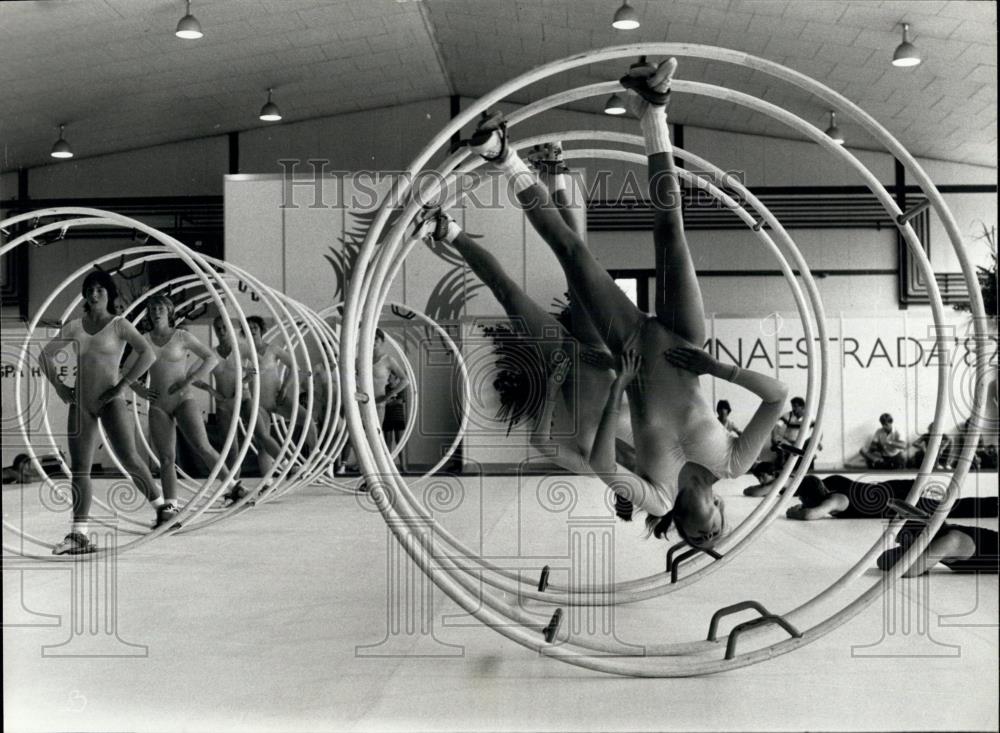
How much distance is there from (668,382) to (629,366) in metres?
0.13

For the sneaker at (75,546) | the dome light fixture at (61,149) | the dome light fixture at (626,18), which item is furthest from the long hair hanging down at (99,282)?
the dome light fixture at (61,149)

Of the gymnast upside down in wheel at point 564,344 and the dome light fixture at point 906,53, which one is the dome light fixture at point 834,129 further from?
the gymnast upside down in wheel at point 564,344

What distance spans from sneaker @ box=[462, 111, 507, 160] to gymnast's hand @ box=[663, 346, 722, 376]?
0.79 metres

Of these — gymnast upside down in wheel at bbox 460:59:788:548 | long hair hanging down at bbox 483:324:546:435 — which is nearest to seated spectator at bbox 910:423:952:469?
long hair hanging down at bbox 483:324:546:435

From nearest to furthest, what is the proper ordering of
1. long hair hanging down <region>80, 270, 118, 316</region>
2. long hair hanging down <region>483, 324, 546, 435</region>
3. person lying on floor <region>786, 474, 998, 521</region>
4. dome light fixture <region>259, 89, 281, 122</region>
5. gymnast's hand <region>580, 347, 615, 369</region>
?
gymnast's hand <region>580, 347, 615, 369</region> → long hair hanging down <region>80, 270, 118, 316</region> → person lying on floor <region>786, 474, 998, 521</region> → long hair hanging down <region>483, 324, 546, 435</region> → dome light fixture <region>259, 89, 281, 122</region>

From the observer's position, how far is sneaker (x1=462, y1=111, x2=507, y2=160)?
2420mm

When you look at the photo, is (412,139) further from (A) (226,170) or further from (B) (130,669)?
(B) (130,669)

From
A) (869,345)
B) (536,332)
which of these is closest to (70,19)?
(536,332)

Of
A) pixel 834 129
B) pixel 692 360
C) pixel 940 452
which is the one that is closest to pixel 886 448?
pixel 940 452

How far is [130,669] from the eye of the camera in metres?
2.45

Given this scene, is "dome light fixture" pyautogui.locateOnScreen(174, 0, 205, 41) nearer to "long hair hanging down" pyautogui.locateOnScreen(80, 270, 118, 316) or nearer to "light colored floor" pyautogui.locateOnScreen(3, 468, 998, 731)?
"long hair hanging down" pyautogui.locateOnScreen(80, 270, 118, 316)

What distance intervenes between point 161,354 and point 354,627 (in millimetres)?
3027

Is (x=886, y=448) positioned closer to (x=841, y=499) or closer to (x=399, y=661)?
(x=841, y=499)

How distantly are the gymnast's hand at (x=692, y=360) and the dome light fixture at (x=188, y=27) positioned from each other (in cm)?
506
